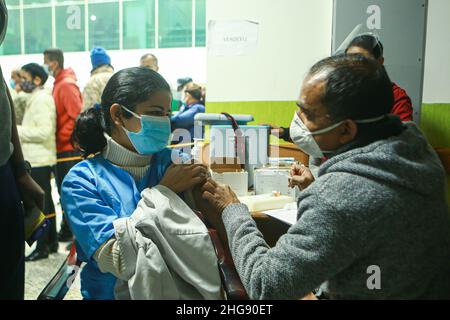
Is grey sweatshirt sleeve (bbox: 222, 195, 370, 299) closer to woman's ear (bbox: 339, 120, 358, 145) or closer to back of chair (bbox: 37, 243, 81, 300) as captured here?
woman's ear (bbox: 339, 120, 358, 145)

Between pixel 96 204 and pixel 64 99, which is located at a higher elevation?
pixel 64 99

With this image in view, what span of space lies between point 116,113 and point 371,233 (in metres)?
0.62

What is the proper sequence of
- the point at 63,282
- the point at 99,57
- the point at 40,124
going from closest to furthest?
the point at 63,282 < the point at 99,57 < the point at 40,124

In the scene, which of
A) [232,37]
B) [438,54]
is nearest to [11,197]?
[232,37]

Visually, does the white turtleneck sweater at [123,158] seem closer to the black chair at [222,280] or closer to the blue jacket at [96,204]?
the blue jacket at [96,204]

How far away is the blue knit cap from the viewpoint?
4.19 ft

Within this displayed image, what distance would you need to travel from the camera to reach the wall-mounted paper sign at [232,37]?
153 centimetres

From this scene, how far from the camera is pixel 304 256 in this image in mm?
618

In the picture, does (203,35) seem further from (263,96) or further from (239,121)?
(239,121)

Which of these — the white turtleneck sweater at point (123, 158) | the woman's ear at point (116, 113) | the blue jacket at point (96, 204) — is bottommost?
the blue jacket at point (96, 204)

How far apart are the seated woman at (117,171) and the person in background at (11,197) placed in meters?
0.10

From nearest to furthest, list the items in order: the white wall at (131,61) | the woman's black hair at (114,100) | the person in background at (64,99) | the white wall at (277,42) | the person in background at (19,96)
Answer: the woman's black hair at (114,100)
the white wall at (131,61)
the person in background at (19,96)
the white wall at (277,42)
the person in background at (64,99)

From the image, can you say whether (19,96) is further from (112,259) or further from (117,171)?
(112,259)

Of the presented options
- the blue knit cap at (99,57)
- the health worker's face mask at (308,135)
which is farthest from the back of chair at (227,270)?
the blue knit cap at (99,57)
